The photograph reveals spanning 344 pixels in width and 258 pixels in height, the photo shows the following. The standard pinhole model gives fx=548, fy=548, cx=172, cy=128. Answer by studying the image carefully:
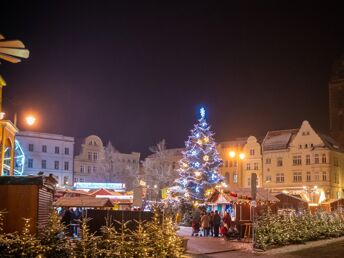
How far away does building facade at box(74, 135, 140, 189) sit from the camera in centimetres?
7850

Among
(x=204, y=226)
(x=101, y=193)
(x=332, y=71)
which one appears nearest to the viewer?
(x=204, y=226)

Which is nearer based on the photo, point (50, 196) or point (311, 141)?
point (50, 196)

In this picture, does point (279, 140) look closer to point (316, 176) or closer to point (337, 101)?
point (316, 176)

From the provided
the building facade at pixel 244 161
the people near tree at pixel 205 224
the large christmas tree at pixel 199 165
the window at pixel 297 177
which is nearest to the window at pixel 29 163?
the building facade at pixel 244 161

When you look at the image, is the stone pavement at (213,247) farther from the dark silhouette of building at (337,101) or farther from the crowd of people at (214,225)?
the dark silhouette of building at (337,101)

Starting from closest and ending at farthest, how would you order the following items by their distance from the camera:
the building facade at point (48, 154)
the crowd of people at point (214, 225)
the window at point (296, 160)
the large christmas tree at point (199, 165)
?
1. the crowd of people at point (214, 225)
2. the large christmas tree at point (199, 165)
3. the window at point (296, 160)
4. the building facade at point (48, 154)

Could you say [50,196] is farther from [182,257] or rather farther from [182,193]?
[182,193]

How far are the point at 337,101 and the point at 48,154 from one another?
45478 millimetres

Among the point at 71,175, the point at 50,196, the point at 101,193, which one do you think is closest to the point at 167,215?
the point at 50,196

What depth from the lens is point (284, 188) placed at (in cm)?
7669

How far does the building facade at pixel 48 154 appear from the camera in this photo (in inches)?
3098

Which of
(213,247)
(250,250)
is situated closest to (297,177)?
(213,247)

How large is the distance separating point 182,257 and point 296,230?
38.8 feet

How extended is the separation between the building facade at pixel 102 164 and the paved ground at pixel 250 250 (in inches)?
2008
